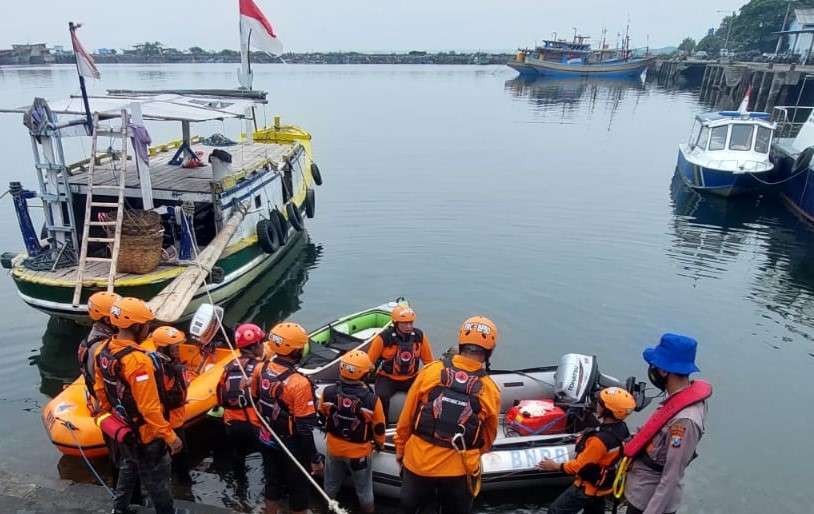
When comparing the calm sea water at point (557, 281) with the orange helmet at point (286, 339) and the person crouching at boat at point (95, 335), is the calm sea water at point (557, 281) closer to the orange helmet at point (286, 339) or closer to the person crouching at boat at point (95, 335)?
the person crouching at boat at point (95, 335)

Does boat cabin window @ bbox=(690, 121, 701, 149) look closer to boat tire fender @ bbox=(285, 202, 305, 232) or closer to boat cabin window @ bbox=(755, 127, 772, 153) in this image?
boat cabin window @ bbox=(755, 127, 772, 153)

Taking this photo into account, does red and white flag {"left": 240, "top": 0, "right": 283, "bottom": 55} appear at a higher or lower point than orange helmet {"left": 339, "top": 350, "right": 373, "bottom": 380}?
higher

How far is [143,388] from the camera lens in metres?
4.31

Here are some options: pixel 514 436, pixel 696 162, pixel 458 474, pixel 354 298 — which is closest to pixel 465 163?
pixel 696 162

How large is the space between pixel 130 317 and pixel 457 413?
2.60 meters

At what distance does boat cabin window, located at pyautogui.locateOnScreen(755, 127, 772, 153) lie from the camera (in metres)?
21.9

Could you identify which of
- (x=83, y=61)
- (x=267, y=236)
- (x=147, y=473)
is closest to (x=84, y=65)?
(x=83, y=61)

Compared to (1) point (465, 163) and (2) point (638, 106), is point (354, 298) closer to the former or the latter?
(1) point (465, 163)

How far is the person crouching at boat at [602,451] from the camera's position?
190 inches

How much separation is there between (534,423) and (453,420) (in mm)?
3652

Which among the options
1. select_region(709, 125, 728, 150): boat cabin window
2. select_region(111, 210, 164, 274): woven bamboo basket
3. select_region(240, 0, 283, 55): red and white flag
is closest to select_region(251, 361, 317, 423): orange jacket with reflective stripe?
select_region(111, 210, 164, 274): woven bamboo basket

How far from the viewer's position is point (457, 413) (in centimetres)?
399

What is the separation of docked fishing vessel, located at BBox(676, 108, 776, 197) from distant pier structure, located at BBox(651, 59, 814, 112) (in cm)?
1315

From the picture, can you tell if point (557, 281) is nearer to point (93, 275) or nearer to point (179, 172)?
point (179, 172)
